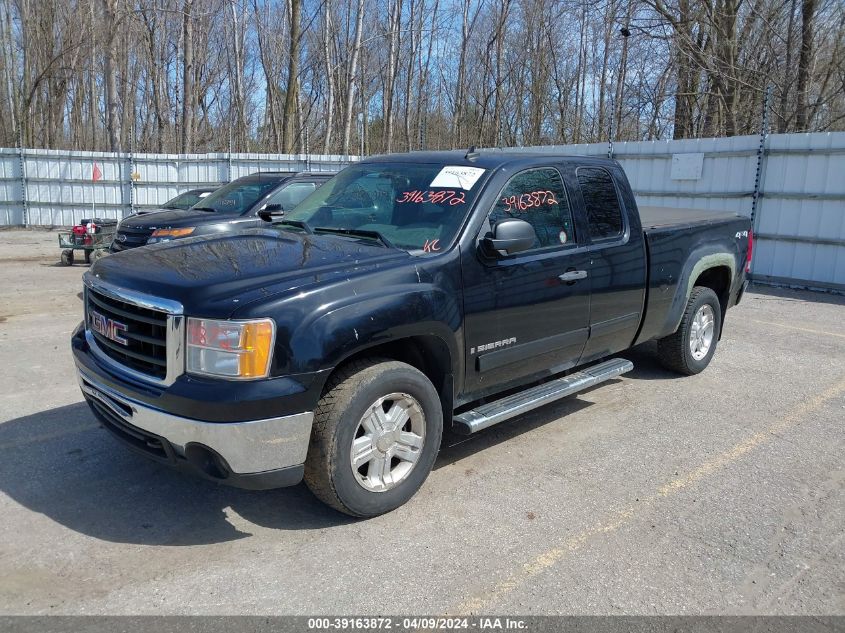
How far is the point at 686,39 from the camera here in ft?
65.7

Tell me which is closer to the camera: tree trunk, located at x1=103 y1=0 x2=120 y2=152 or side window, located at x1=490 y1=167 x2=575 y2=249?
side window, located at x1=490 y1=167 x2=575 y2=249

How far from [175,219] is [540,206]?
6.53 meters

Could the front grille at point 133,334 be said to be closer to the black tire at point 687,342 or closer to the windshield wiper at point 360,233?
the windshield wiper at point 360,233

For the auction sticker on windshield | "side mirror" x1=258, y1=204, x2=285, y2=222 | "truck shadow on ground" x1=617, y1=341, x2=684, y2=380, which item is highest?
the auction sticker on windshield

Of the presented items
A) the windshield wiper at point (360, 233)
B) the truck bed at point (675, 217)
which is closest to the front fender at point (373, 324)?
the windshield wiper at point (360, 233)

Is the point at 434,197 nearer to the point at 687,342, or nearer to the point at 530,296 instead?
the point at 530,296

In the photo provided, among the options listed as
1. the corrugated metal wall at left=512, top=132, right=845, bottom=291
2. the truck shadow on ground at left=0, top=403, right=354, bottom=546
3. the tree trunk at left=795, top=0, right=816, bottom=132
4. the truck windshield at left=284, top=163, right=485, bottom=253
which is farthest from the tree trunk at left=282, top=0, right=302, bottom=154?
the truck shadow on ground at left=0, top=403, right=354, bottom=546

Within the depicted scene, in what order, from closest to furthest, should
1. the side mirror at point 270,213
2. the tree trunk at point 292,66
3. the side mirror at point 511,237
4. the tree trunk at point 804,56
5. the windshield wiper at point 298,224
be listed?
the side mirror at point 511,237 < the windshield wiper at point 298,224 < the side mirror at point 270,213 < the tree trunk at point 804,56 < the tree trunk at point 292,66

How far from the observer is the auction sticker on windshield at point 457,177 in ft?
14.5

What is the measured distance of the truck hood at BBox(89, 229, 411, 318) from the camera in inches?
131

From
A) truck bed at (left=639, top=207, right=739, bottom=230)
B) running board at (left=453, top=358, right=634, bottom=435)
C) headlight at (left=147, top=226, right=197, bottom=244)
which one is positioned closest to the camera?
running board at (left=453, top=358, right=634, bottom=435)

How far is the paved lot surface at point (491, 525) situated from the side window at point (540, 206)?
1.46 meters

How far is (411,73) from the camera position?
31.8 metres

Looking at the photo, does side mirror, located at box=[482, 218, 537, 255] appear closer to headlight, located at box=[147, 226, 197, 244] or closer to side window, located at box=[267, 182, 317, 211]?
headlight, located at box=[147, 226, 197, 244]
